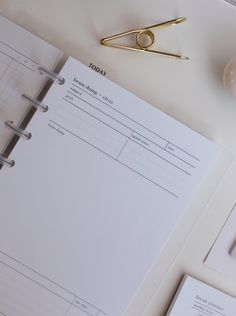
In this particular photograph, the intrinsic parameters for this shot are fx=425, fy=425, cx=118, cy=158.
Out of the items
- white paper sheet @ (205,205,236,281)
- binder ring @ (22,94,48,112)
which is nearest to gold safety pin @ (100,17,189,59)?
binder ring @ (22,94,48,112)

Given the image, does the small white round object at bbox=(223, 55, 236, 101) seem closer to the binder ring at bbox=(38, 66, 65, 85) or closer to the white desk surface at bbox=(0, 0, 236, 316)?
the white desk surface at bbox=(0, 0, 236, 316)

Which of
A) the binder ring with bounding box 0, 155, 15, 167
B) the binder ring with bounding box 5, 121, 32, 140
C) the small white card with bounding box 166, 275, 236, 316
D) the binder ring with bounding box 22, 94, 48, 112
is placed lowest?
the small white card with bounding box 166, 275, 236, 316

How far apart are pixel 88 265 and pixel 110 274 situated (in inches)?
1.3

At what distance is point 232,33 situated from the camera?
0.63 metres

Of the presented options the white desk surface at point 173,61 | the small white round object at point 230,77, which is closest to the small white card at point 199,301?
the white desk surface at point 173,61

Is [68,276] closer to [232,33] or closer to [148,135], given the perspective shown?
[148,135]

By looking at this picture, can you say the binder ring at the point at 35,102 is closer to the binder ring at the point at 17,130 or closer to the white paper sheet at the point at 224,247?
the binder ring at the point at 17,130

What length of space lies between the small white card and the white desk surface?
0.01 m

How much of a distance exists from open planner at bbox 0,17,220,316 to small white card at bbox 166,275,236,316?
0.22 feet

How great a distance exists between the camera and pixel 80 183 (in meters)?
0.60

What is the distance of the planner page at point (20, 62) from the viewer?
0.59m

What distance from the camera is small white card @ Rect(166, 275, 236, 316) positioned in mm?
626

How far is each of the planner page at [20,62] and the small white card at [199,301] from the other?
0.34m

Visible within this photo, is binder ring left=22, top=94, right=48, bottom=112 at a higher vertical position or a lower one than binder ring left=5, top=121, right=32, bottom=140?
higher
